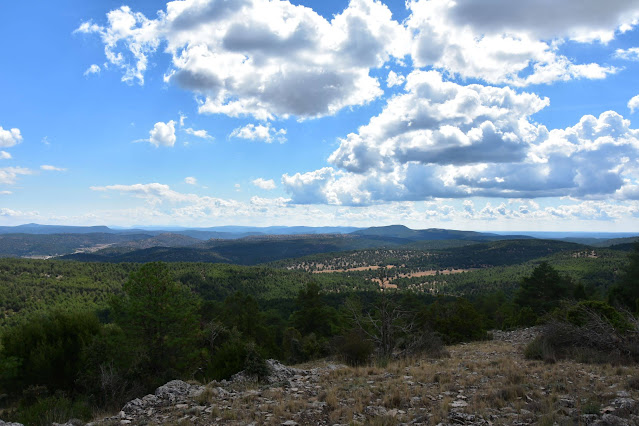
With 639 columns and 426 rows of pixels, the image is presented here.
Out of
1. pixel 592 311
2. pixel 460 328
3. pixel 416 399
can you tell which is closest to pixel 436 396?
pixel 416 399

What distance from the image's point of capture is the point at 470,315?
99.1ft

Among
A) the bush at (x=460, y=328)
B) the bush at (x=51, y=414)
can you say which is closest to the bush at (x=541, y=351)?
the bush at (x=460, y=328)

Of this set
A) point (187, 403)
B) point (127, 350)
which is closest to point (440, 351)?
point (187, 403)

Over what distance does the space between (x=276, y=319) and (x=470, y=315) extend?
3671 cm

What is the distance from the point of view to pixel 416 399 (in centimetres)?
882

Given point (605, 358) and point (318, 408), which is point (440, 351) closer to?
point (605, 358)

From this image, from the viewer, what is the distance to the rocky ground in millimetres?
7262

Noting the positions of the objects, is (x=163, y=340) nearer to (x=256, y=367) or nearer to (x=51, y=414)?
(x=256, y=367)

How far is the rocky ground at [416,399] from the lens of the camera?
23.8 feet

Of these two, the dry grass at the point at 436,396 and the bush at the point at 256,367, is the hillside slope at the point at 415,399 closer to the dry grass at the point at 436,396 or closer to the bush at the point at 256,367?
the dry grass at the point at 436,396

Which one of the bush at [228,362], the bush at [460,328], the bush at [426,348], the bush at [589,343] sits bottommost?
the bush at [460,328]

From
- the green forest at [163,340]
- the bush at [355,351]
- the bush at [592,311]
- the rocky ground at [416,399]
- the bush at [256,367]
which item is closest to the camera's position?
the rocky ground at [416,399]

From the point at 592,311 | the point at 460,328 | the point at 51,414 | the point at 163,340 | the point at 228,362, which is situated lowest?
the point at 460,328

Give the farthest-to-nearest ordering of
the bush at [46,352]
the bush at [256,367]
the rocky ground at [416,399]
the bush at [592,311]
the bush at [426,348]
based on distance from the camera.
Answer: the bush at [426,348]
the bush at [592,311]
the bush at [46,352]
the bush at [256,367]
the rocky ground at [416,399]
